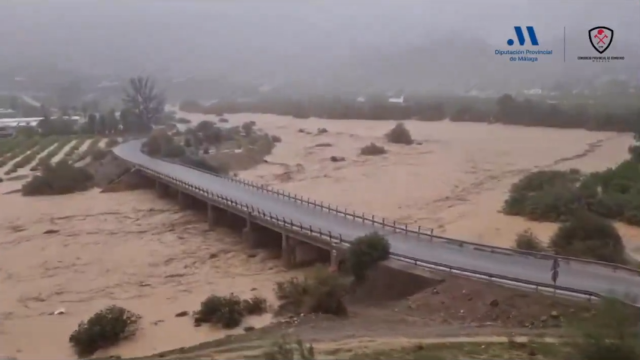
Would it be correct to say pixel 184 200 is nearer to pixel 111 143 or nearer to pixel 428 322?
pixel 428 322

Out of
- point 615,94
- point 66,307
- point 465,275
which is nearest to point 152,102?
point 615,94

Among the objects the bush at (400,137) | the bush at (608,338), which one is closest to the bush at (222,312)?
the bush at (608,338)

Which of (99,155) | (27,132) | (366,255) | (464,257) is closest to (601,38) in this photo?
(464,257)

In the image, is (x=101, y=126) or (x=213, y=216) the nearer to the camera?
(x=213, y=216)

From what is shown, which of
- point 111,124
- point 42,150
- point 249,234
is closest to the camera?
point 249,234

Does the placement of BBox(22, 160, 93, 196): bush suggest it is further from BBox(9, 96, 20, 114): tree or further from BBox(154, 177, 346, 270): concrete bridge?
BBox(9, 96, 20, 114): tree

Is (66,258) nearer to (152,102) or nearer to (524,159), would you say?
(524,159)

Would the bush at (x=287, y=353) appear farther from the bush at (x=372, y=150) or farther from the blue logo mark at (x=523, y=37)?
the bush at (x=372, y=150)
